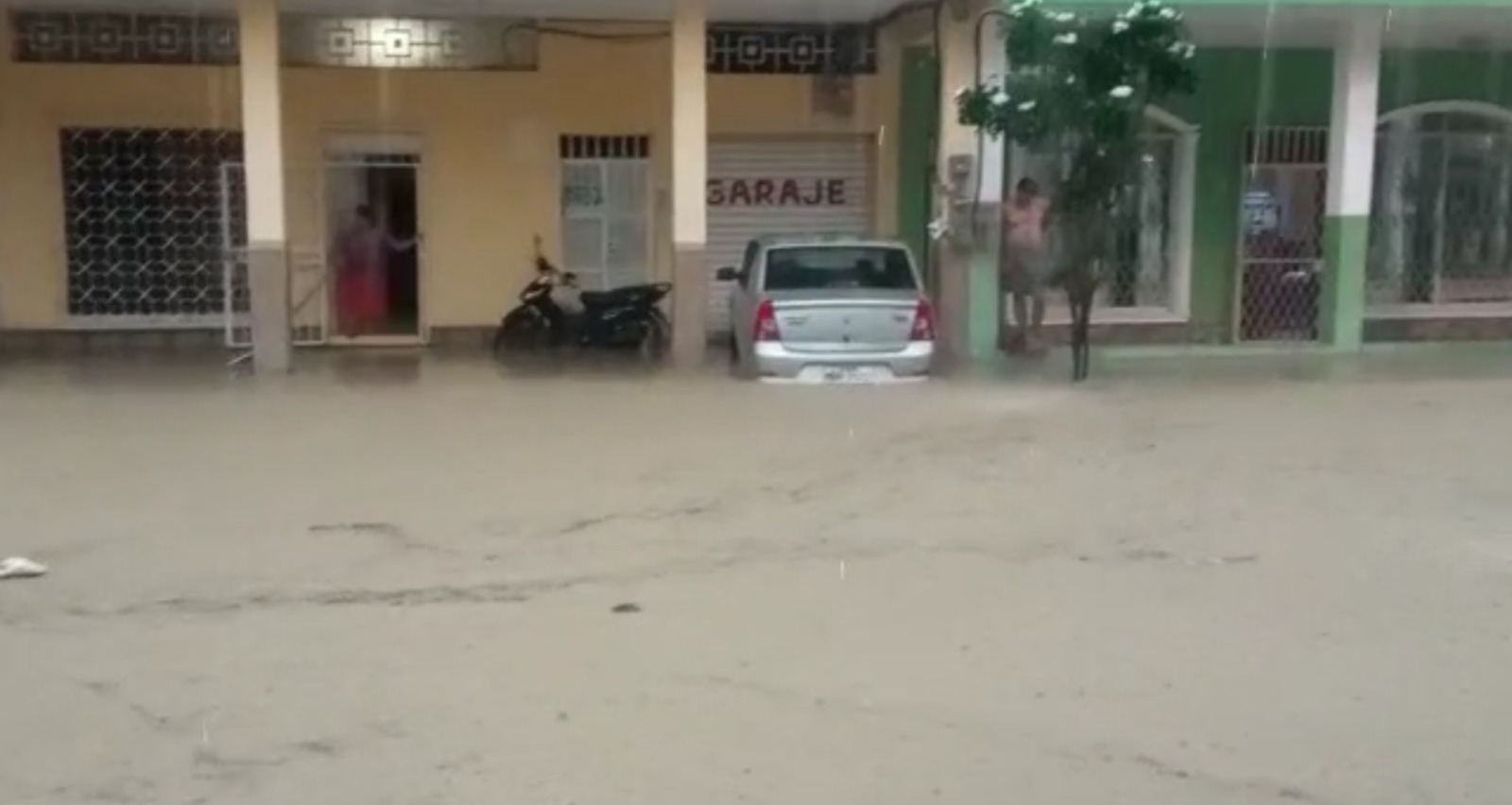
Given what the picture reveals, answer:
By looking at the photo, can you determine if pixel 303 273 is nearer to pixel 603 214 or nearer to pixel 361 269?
pixel 361 269

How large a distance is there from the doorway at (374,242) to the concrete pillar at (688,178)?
4185 mm

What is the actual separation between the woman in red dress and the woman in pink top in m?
6.95

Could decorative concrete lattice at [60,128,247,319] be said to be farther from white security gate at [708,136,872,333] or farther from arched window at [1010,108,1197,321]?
arched window at [1010,108,1197,321]

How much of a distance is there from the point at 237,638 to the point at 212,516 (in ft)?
8.70

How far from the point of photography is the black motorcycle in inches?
735

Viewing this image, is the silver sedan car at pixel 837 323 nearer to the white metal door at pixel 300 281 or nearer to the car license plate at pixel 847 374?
the car license plate at pixel 847 374

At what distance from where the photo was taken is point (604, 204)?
2028cm

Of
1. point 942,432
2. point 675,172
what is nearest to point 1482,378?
point 942,432

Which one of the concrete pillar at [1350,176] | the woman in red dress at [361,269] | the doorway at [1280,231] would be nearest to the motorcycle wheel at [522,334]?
the woman in red dress at [361,269]

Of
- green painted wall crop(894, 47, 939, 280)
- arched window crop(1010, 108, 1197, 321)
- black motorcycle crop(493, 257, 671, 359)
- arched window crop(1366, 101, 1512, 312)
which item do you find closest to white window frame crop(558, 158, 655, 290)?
black motorcycle crop(493, 257, 671, 359)

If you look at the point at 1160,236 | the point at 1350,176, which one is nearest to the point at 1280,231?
the point at 1160,236

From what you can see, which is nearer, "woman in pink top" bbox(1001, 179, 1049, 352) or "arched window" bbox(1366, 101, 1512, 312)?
"woman in pink top" bbox(1001, 179, 1049, 352)

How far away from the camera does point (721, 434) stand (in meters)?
12.6

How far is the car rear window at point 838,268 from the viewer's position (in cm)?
1588
